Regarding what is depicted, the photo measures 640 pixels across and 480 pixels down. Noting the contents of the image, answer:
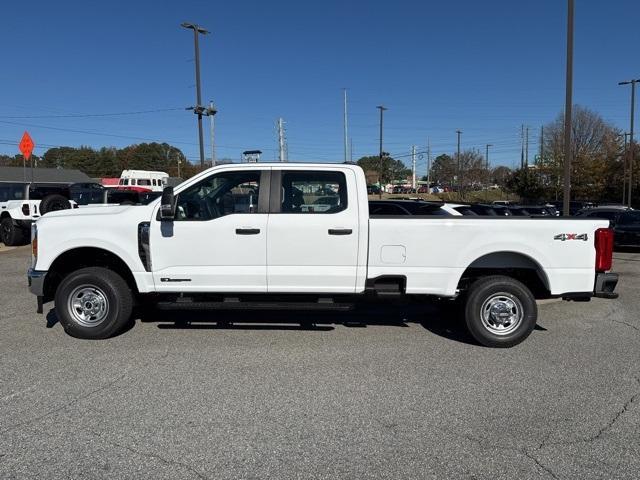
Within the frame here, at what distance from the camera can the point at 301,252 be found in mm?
5594

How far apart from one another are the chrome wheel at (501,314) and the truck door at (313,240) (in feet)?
4.98

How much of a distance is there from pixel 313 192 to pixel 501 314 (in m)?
2.50

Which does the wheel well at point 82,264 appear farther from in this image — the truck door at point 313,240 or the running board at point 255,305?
the truck door at point 313,240

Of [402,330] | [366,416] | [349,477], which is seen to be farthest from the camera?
[402,330]

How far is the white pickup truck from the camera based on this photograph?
557cm

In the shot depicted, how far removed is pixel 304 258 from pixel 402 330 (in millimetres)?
1742

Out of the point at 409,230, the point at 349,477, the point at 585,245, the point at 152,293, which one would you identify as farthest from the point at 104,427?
the point at 585,245

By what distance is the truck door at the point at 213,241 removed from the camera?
559 cm

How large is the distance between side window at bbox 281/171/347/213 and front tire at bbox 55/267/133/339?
207 centimetres

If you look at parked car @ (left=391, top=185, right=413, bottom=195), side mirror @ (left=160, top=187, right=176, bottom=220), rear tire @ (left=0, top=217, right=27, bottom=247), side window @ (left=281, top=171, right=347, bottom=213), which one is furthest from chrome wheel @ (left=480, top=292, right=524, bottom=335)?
parked car @ (left=391, top=185, right=413, bottom=195)

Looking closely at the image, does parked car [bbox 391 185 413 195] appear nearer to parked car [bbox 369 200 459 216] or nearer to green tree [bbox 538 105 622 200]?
green tree [bbox 538 105 622 200]

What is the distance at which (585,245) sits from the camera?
557 cm

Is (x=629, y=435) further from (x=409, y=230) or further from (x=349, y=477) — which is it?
(x=409, y=230)

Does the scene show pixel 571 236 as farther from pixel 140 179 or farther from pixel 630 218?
pixel 140 179
